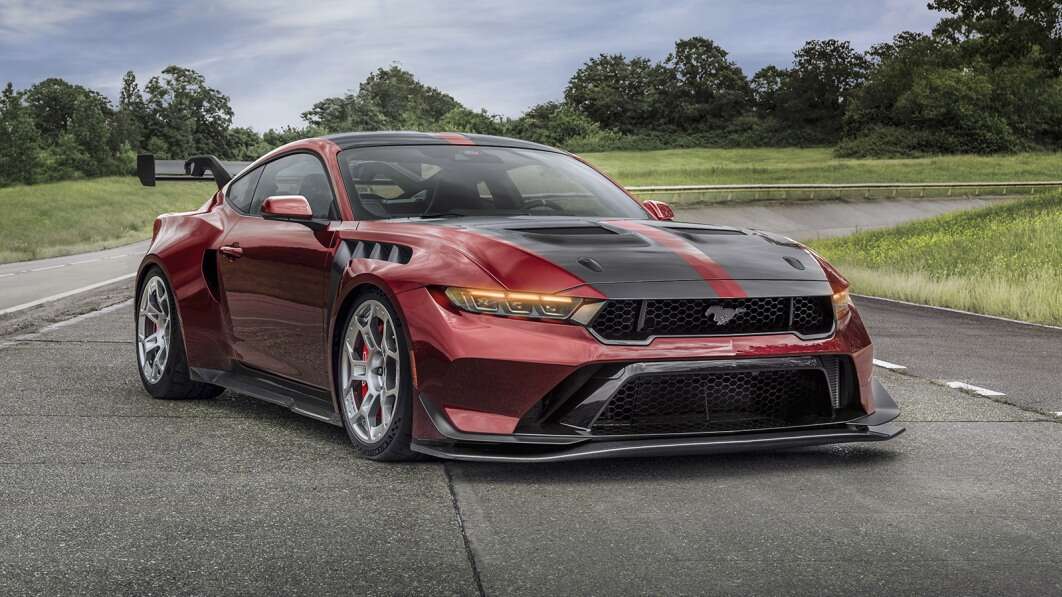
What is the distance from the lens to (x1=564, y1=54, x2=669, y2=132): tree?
419 ft

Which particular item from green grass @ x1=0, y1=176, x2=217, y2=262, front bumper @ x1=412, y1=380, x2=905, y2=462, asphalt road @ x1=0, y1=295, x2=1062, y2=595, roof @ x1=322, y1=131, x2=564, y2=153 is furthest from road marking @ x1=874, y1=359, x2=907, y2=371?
green grass @ x1=0, y1=176, x2=217, y2=262

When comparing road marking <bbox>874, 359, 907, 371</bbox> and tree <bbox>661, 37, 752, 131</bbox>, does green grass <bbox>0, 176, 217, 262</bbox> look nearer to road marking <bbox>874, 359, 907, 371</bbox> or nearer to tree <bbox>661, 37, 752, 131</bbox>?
tree <bbox>661, 37, 752, 131</bbox>

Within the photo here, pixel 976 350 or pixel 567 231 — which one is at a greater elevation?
pixel 567 231

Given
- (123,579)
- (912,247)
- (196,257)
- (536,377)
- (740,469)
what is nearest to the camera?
(123,579)

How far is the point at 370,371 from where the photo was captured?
19.6ft

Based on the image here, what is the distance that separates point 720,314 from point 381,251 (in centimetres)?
144

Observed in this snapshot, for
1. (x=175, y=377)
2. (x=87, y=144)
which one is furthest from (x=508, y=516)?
(x=87, y=144)

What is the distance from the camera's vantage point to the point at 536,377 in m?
5.39

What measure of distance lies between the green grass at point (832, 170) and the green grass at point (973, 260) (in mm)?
29203

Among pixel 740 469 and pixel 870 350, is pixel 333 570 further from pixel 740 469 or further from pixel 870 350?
pixel 870 350

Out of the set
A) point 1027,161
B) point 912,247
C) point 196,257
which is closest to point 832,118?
point 1027,161

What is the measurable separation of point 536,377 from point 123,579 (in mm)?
1801

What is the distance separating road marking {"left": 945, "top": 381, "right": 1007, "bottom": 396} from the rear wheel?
406cm

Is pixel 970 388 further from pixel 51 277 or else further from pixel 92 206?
pixel 92 206
